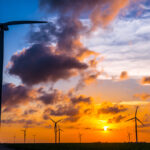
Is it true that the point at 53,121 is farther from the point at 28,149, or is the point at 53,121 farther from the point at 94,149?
the point at 94,149

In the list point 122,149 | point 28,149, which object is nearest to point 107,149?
point 122,149

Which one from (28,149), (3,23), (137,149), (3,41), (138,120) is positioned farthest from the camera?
(138,120)

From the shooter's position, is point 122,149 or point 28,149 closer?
point 122,149

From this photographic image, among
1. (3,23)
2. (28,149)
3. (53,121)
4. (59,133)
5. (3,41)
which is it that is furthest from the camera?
(59,133)

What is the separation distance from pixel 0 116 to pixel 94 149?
4010 cm

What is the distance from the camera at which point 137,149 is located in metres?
83.6

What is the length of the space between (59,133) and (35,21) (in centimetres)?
13169

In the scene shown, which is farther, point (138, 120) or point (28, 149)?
point (138, 120)

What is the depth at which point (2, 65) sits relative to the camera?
62906 millimetres

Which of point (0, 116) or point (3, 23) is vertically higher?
point (3, 23)

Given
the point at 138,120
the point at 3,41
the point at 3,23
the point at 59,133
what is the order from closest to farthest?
the point at 3,41
the point at 3,23
the point at 138,120
the point at 59,133

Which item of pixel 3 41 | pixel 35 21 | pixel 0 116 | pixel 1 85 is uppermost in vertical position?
pixel 35 21

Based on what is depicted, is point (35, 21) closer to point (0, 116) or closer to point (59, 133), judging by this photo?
point (0, 116)

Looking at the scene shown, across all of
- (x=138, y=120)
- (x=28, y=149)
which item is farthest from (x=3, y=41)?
(x=138, y=120)
